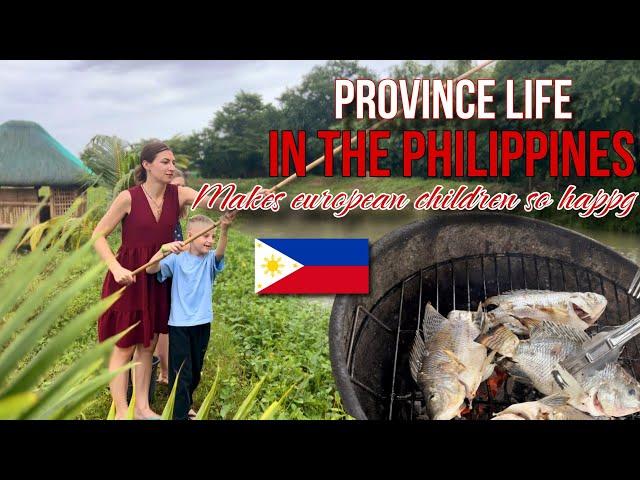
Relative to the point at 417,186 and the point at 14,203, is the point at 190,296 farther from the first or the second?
the point at 417,186

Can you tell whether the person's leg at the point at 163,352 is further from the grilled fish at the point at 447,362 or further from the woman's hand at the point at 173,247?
the grilled fish at the point at 447,362

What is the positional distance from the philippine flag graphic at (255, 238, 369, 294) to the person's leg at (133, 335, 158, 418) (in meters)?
0.65

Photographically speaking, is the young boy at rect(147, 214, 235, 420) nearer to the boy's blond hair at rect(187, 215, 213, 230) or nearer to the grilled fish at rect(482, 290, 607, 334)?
the boy's blond hair at rect(187, 215, 213, 230)

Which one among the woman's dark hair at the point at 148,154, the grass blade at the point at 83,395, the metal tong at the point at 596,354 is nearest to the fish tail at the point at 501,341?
the metal tong at the point at 596,354

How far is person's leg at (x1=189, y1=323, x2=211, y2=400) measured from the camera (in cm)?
339

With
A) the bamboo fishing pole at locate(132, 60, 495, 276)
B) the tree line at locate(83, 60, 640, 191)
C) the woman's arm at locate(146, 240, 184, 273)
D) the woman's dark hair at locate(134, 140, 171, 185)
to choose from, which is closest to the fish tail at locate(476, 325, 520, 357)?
the tree line at locate(83, 60, 640, 191)

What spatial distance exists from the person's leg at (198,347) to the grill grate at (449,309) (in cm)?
74

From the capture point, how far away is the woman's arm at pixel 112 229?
10.9 ft

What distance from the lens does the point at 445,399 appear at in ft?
10.5

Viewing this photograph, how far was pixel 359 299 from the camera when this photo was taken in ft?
11.3

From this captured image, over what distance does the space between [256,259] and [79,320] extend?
195 cm

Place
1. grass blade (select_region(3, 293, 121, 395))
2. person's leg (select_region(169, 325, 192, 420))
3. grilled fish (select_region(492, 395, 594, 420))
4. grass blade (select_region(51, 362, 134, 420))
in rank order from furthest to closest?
person's leg (select_region(169, 325, 192, 420)) < grilled fish (select_region(492, 395, 594, 420)) < grass blade (select_region(51, 362, 134, 420)) < grass blade (select_region(3, 293, 121, 395))

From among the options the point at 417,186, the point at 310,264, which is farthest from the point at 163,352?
the point at 417,186

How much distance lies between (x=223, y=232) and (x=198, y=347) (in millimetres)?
605
